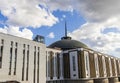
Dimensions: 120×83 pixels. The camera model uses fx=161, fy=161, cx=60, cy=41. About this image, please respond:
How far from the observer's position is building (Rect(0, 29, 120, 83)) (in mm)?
32531

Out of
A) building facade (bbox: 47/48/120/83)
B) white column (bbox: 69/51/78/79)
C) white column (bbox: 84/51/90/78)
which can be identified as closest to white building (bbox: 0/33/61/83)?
building facade (bbox: 47/48/120/83)

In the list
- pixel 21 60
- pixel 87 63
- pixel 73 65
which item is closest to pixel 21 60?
pixel 21 60

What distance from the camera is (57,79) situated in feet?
162

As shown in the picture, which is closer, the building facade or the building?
the building

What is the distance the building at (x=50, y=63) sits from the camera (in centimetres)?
3253

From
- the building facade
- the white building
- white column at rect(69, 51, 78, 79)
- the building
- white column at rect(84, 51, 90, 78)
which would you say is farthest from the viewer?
white column at rect(84, 51, 90, 78)

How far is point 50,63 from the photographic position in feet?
156

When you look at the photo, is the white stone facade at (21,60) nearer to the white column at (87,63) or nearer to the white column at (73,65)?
the white column at (73,65)

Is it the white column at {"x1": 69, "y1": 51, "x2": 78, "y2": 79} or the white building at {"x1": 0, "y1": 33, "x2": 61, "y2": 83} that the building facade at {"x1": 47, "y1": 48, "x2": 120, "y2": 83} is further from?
the white building at {"x1": 0, "y1": 33, "x2": 61, "y2": 83}

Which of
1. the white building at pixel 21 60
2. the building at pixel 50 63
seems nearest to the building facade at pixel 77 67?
the building at pixel 50 63

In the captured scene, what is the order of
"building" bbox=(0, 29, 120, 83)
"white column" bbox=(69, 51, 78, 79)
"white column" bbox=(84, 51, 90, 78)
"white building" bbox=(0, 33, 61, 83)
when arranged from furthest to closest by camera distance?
"white column" bbox=(84, 51, 90, 78)
"white column" bbox=(69, 51, 78, 79)
"building" bbox=(0, 29, 120, 83)
"white building" bbox=(0, 33, 61, 83)

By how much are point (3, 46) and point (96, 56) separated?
119 feet

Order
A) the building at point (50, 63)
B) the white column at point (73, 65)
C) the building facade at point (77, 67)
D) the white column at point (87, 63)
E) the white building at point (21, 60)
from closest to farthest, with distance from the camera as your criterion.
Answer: the white building at point (21, 60) → the building at point (50, 63) → the building facade at point (77, 67) → the white column at point (73, 65) → the white column at point (87, 63)

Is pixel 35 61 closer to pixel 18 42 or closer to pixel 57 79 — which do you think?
pixel 18 42
